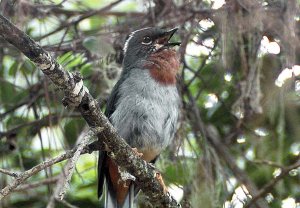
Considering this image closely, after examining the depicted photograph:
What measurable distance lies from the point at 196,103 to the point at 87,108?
9.83ft

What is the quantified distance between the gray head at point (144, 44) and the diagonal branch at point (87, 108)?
1.58m

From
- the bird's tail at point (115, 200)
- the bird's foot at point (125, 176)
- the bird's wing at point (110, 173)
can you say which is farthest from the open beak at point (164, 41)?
the bird's foot at point (125, 176)

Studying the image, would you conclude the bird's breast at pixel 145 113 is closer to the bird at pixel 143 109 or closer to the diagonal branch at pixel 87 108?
the bird at pixel 143 109

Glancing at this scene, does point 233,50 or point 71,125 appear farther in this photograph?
point 71,125

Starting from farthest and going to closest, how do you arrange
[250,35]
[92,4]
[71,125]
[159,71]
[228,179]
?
[92,4], [71,125], [228,179], [159,71], [250,35]

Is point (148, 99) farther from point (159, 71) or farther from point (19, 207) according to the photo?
point (19, 207)

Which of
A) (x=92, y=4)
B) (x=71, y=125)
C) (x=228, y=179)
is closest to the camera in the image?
(x=228, y=179)

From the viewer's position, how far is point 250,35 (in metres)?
5.98

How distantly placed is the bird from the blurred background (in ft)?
0.85

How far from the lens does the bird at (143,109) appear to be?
6.12 metres

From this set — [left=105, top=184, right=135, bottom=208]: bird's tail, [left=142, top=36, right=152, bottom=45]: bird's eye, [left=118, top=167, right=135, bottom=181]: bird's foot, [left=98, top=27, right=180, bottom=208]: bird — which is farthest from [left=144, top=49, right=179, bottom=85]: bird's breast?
[left=118, top=167, right=135, bottom=181]: bird's foot

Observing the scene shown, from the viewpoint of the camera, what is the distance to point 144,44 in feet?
22.3

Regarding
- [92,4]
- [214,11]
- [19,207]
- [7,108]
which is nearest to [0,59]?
[7,108]

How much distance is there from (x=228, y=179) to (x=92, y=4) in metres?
3.91
